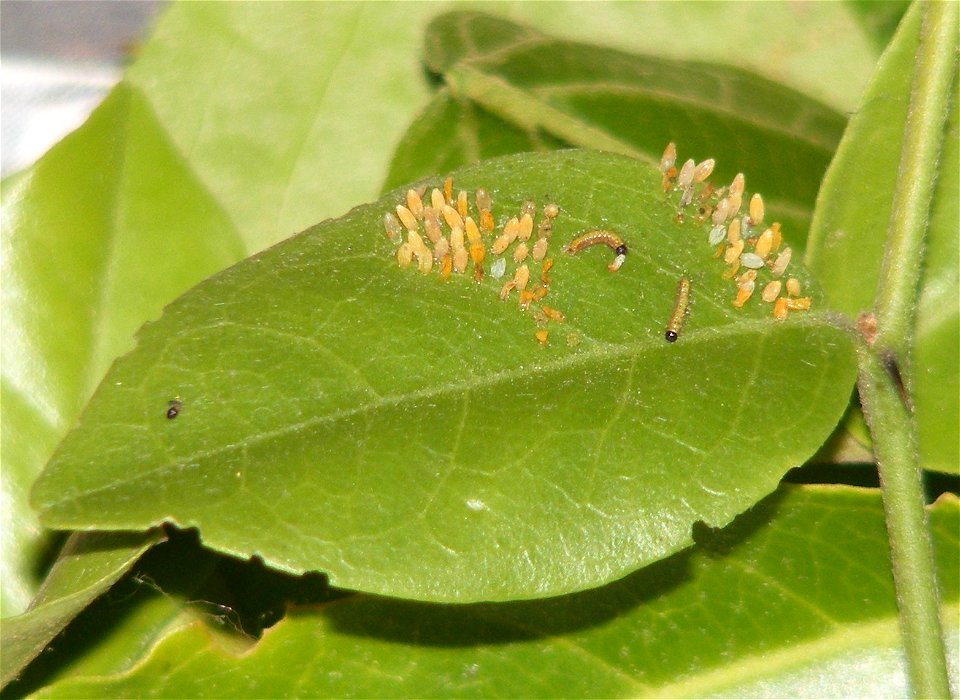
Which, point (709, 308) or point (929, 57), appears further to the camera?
point (929, 57)

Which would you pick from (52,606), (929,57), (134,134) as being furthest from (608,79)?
(52,606)

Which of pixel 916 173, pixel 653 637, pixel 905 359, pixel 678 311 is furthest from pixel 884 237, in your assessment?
pixel 653 637

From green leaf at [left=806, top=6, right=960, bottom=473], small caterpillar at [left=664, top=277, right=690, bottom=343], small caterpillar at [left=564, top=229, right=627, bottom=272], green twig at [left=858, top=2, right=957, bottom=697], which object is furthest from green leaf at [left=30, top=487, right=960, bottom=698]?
small caterpillar at [left=564, top=229, right=627, bottom=272]

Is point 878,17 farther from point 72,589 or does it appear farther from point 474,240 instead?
point 72,589

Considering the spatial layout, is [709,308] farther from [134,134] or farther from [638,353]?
[134,134]

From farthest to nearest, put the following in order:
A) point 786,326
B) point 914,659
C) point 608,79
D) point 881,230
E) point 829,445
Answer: point 608,79 < point 829,445 < point 881,230 < point 786,326 < point 914,659

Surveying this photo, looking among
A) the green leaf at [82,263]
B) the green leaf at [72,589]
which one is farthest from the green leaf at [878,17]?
the green leaf at [72,589]
